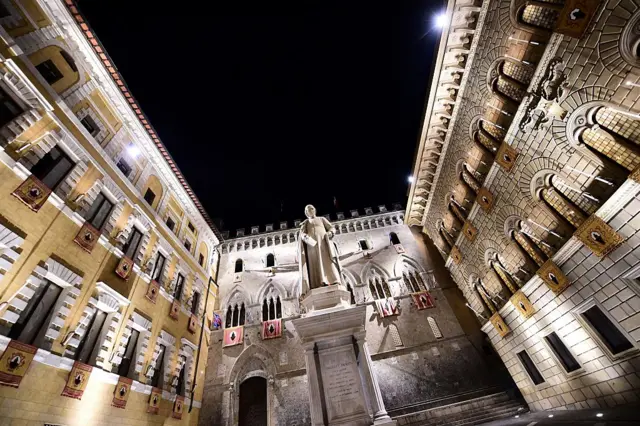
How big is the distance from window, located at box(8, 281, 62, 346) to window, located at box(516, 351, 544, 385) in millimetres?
22212

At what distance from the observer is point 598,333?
10781 millimetres

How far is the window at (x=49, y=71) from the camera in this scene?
11.3m

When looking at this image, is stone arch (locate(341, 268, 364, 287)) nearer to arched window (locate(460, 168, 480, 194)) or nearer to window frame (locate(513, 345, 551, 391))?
window frame (locate(513, 345, 551, 391))

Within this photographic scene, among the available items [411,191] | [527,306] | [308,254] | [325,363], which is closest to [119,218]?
[308,254]

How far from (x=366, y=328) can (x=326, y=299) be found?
54.5ft

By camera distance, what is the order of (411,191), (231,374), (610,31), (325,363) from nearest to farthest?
(325,363) → (610,31) → (231,374) → (411,191)

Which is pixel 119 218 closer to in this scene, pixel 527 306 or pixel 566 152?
pixel 566 152

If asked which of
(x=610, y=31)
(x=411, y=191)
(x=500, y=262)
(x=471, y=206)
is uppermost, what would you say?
(x=411, y=191)

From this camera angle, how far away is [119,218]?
45.8 feet

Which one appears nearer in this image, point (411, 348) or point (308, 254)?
point (308, 254)

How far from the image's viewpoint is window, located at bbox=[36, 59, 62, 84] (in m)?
11.3

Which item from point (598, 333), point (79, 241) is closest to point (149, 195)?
point (79, 241)

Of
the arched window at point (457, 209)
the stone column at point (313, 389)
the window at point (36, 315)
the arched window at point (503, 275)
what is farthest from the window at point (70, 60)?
the arched window at point (503, 275)

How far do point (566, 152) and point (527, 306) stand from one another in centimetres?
807
